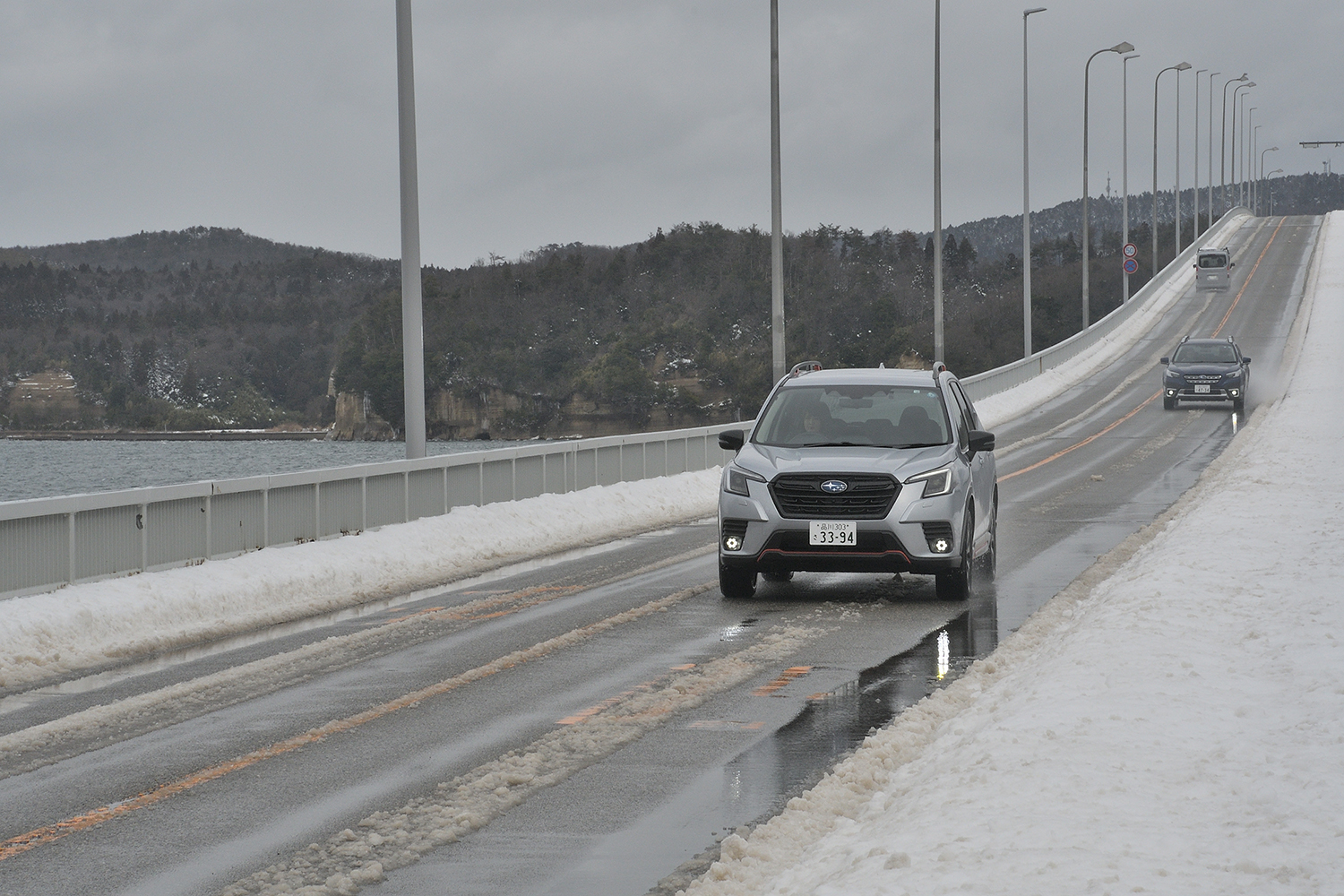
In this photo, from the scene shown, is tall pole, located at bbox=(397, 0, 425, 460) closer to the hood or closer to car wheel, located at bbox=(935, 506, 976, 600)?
the hood

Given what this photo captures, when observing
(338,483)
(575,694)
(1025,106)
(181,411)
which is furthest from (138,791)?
(181,411)

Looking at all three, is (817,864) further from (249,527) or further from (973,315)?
(973,315)

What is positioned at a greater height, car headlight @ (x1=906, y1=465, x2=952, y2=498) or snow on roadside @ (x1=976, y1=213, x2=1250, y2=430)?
snow on roadside @ (x1=976, y1=213, x2=1250, y2=430)

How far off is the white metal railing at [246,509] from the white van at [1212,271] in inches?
2972

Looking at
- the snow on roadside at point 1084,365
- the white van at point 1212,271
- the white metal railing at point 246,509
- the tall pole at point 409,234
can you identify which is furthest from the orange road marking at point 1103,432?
the tall pole at point 409,234

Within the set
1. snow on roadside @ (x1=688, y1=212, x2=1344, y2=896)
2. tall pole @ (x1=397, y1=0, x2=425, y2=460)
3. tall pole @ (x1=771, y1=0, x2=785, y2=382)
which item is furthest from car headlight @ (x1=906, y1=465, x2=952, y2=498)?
tall pole @ (x1=771, y1=0, x2=785, y2=382)

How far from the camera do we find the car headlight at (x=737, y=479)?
12.8 metres

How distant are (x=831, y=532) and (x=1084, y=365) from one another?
5186 centimetres

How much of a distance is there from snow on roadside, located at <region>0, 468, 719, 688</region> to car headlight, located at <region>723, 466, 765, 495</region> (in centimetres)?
322

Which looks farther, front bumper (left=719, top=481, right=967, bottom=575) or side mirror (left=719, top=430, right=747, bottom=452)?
side mirror (left=719, top=430, right=747, bottom=452)

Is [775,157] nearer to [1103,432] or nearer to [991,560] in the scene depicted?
[1103,432]

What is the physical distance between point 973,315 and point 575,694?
164819 mm

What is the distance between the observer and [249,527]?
1406 cm

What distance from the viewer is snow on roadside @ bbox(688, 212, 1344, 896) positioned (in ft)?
16.4
